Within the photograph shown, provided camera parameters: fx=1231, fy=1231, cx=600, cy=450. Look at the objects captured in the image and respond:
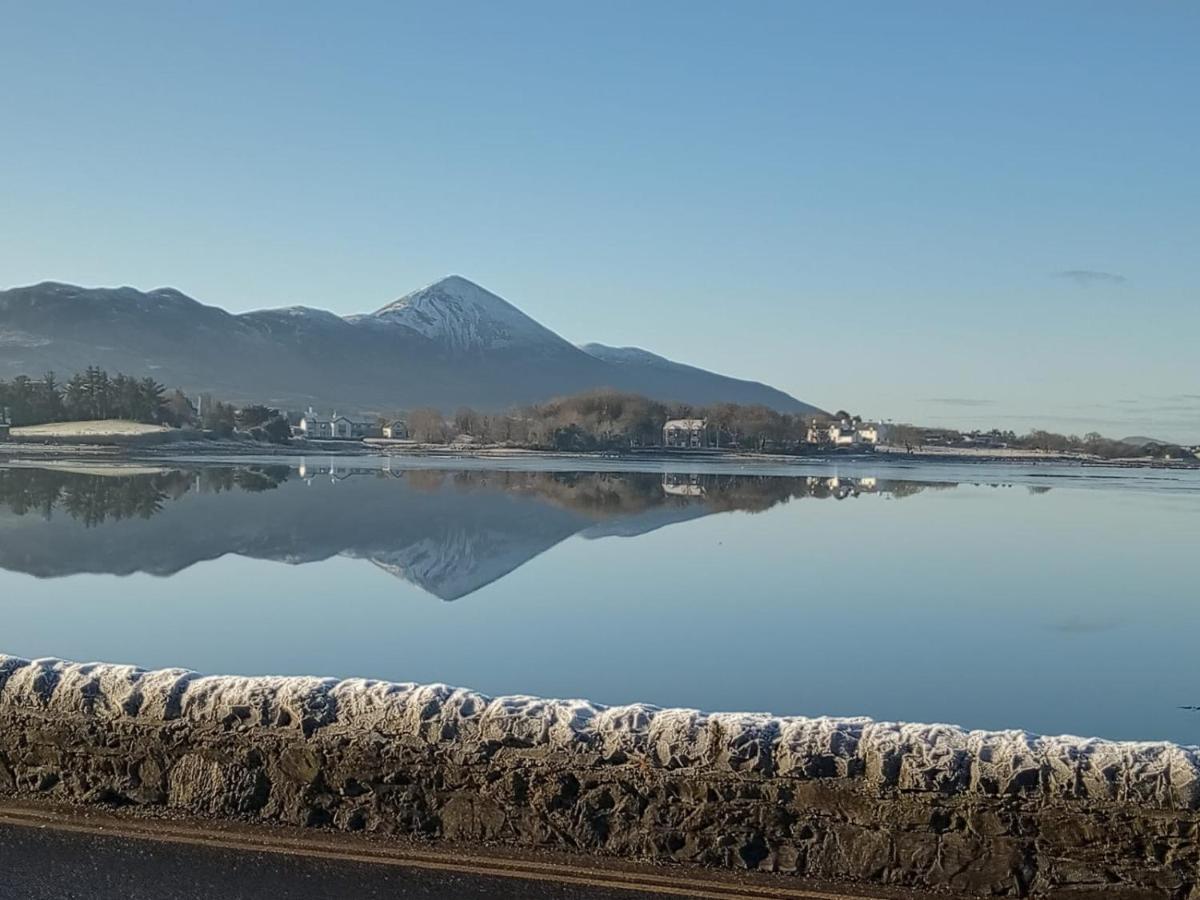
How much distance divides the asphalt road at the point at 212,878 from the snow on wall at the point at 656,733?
644mm

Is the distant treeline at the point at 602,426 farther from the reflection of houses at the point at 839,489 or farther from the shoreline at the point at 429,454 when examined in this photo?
the reflection of houses at the point at 839,489

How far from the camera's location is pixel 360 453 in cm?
10331

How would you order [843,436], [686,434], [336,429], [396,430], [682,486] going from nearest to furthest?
[682,486] → [686,434] → [396,430] → [336,429] → [843,436]

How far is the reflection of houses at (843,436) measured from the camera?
160938mm

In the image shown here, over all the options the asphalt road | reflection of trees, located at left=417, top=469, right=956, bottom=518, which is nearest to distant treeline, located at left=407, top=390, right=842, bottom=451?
reflection of trees, located at left=417, top=469, right=956, bottom=518

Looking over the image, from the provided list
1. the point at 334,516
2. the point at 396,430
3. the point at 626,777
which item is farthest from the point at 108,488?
Result: the point at 396,430

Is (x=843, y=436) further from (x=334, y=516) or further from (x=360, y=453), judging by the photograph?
(x=334, y=516)

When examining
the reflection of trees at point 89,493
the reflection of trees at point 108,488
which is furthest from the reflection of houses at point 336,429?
the reflection of trees at point 89,493

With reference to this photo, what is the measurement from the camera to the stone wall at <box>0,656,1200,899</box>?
5.50m

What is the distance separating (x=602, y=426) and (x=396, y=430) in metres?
38.8

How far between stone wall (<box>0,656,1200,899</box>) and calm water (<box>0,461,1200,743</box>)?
4.04 meters

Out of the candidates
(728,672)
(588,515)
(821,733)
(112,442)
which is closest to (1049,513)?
(588,515)

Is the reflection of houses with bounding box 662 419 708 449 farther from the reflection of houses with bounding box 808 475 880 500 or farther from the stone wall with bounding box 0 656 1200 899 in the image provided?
the stone wall with bounding box 0 656 1200 899

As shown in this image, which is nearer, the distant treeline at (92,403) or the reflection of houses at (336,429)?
the distant treeline at (92,403)
